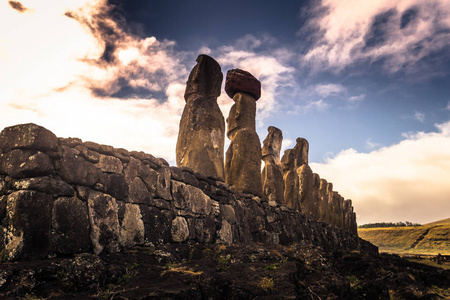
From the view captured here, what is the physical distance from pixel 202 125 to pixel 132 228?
200 inches

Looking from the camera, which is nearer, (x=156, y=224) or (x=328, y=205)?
(x=156, y=224)

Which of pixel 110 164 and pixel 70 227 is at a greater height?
pixel 110 164

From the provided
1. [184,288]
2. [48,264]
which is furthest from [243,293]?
[48,264]

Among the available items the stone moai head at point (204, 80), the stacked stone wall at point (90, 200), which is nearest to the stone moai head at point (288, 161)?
the stone moai head at point (204, 80)

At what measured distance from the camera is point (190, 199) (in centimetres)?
759

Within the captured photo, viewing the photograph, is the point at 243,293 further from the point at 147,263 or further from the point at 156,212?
the point at 156,212

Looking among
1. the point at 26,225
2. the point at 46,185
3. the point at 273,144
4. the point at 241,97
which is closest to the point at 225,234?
the point at 46,185

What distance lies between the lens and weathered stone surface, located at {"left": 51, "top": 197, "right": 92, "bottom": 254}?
4590mm

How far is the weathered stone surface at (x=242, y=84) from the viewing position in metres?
14.3

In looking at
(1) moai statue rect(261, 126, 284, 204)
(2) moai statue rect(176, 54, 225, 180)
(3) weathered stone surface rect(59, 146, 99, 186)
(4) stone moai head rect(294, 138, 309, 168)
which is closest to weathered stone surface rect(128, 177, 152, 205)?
(3) weathered stone surface rect(59, 146, 99, 186)

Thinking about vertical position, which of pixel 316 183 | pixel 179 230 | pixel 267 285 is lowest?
pixel 267 285

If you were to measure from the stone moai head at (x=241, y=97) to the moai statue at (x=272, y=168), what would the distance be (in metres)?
3.30

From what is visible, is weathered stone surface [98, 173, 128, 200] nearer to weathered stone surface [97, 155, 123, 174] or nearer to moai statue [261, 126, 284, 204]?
weathered stone surface [97, 155, 123, 174]

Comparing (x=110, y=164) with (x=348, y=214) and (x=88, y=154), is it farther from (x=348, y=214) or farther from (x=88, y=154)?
(x=348, y=214)
